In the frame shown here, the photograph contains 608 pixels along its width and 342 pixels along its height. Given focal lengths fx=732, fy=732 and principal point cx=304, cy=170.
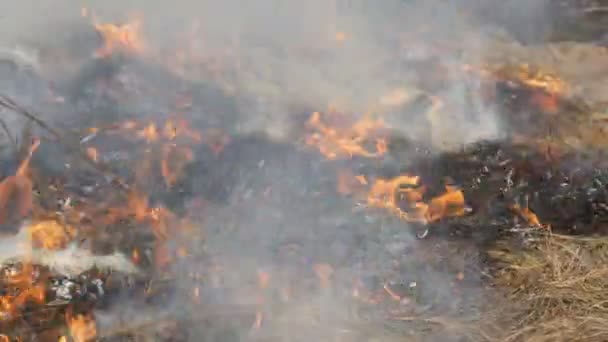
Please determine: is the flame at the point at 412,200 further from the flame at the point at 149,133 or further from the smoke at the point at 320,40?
the flame at the point at 149,133

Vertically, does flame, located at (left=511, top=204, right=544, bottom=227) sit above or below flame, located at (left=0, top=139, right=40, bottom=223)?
below

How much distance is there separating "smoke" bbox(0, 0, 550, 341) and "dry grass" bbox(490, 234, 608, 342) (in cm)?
26

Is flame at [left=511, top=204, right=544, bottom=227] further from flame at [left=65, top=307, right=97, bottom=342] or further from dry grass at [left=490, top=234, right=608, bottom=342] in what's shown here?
flame at [left=65, top=307, right=97, bottom=342]

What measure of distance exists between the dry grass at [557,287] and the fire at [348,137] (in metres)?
1.07

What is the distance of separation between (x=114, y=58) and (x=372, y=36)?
1.57 meters

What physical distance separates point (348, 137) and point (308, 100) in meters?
0.34

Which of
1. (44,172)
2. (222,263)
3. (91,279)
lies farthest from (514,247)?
(44,172)

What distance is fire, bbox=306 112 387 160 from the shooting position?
14.8 feet

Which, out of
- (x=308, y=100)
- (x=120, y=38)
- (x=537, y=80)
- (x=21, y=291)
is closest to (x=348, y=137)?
(x=308, y=100)

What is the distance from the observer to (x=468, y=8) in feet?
14.5

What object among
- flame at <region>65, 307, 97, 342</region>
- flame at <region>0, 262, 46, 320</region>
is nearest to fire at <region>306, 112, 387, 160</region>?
flame at <region>65, 307, 97, 342</region>

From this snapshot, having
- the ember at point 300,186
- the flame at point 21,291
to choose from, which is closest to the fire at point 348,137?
the ember at point 300,186

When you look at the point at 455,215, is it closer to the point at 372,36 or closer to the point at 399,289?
the point at 399,289

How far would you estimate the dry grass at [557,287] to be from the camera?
4422mm
